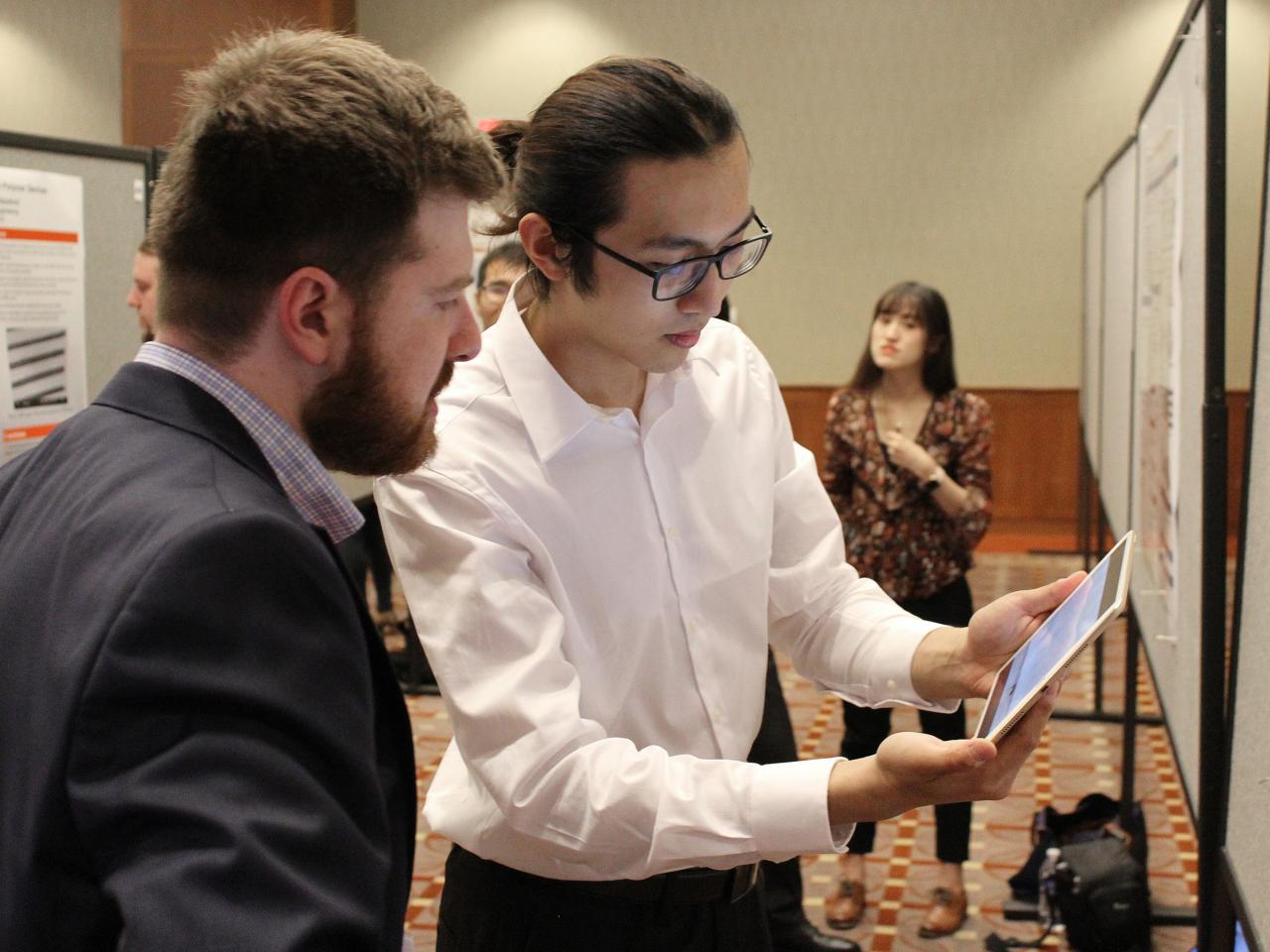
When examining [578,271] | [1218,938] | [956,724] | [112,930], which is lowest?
[956,724]

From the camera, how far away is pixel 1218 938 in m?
1.68

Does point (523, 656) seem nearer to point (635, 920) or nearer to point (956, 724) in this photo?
point (635, 920)

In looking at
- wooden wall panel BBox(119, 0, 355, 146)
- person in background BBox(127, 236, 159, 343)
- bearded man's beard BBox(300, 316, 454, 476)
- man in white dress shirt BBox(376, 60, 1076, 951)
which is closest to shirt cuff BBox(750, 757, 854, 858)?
man in white dress shirt BBox(376, 60, 1076, 951)

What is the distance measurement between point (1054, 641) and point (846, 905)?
244 centimetres

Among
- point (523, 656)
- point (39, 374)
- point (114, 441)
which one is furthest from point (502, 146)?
point (39, 374)

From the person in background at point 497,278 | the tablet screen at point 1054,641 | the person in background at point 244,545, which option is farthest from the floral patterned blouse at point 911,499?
the person in background at point 244,545

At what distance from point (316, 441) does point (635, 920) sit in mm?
790

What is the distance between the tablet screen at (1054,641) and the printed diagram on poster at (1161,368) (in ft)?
3.29

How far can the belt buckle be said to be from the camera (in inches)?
64.2

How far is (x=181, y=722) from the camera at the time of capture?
2.66 feet

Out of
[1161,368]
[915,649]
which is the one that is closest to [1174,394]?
[1161,368]

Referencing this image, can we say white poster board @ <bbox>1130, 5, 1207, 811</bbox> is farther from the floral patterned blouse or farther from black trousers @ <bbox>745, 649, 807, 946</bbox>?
black trousers @ <bbox>745, 649, 807, 946</bbox>

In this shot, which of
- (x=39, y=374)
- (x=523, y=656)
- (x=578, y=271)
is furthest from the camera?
(x=39, y=374)

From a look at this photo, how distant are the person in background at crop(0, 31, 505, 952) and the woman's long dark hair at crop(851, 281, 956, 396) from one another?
2.90m
